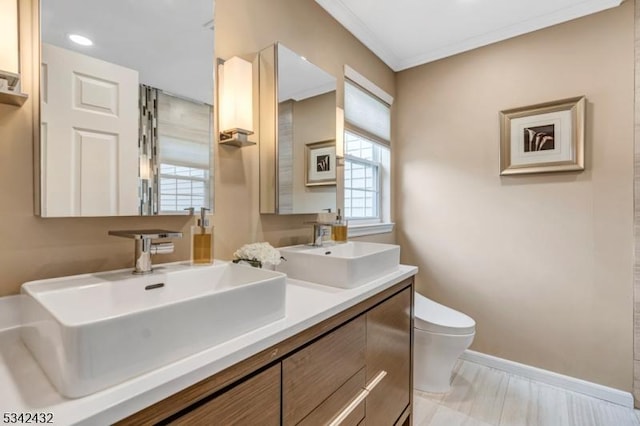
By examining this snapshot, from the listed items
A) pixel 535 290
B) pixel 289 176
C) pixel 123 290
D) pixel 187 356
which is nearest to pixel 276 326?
pixel 187 356

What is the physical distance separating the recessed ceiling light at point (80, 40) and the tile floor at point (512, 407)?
2.29 m

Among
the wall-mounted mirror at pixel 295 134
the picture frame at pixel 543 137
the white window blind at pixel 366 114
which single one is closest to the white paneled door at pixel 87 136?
the wall-mounted mirror at pixel 295 134

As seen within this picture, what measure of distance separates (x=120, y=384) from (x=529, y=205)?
249 cm

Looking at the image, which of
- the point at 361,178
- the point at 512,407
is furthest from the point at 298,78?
the point at 512,407

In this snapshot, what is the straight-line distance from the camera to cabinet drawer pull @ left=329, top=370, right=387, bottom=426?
3.20 feet

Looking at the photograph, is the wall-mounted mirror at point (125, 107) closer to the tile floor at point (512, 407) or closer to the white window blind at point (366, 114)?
the white window blind at point (366, 114)

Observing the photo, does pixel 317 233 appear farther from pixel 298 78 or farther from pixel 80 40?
pixel 80 40

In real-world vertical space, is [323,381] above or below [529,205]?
below

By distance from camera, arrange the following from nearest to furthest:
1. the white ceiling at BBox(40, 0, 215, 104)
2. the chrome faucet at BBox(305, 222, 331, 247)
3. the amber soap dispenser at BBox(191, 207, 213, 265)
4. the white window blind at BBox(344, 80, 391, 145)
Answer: the white ceiling at BBox(40, 0, 215, 104), the amber soap dispenser at BBox(191, 207, 213, 265), the chrome faucet at BBox(305, 222, 331, 247), the white window blind at BBox(344, 80, 391, 145)

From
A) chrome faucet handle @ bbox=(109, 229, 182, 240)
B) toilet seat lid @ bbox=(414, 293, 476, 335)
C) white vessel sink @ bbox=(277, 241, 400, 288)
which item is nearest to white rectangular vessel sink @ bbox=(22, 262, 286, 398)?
chrome faucet handle @ bbox=(109, 229, 182, 240)

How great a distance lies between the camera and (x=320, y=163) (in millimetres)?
1741

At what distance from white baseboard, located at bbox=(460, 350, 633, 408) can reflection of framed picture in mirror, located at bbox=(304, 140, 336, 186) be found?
5.98 feet

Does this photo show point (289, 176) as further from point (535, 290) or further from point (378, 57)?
point (535, 290)

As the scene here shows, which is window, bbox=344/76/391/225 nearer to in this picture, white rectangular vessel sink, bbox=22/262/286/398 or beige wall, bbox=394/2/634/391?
beige wall, bbox=394/2/634/391
